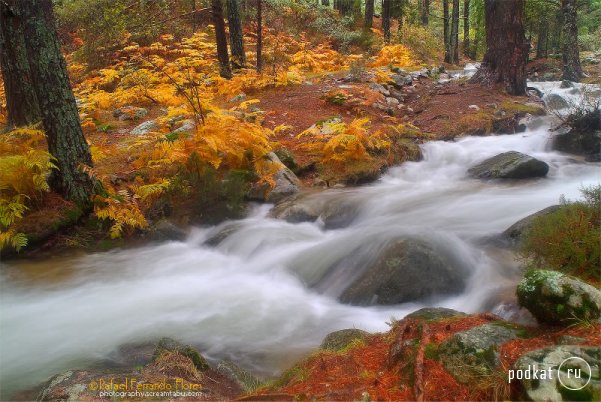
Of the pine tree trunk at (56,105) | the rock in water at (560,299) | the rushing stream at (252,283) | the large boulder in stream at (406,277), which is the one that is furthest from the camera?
the pine tree trunk at (56,105)

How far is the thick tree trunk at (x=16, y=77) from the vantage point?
8203 mm

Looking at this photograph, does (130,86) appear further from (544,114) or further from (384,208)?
(544,114)

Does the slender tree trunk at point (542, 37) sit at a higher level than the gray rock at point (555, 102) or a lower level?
higher

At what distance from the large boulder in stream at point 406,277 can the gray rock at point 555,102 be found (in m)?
8.53

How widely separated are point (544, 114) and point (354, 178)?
18.6ft

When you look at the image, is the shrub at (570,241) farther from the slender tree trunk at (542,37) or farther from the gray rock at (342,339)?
the slender tree trunk at (542,37)

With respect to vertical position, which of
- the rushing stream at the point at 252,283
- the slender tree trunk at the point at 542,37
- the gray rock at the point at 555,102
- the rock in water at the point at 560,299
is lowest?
the rushing stream at the point at 252,283

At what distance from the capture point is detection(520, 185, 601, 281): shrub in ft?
13.4

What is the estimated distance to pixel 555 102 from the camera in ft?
40.0

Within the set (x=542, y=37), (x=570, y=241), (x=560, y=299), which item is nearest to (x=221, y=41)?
(x=570, y=241)

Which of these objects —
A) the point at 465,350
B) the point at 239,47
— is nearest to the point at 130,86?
the point at 239,47

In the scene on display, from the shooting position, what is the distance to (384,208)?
785cm

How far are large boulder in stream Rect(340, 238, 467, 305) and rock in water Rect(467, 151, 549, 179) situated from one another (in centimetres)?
395

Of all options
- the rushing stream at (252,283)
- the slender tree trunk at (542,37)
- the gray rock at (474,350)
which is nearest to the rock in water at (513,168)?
the rushing stream at (252,283)
